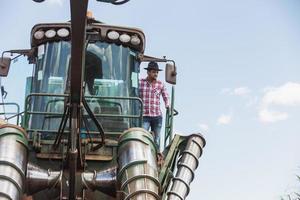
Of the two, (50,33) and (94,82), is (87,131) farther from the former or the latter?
(50,33)

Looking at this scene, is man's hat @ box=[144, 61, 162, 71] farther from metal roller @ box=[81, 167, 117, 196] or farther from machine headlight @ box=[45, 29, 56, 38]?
metal roller @ box=[81, 167, 117, 196]

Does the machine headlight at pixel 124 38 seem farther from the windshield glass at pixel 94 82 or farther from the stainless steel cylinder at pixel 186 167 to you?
the stainless steel cylinder at pixel 186 167

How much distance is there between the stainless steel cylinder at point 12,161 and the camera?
673cm

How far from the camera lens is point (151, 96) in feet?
35.4

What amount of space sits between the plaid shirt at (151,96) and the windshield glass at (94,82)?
648mm

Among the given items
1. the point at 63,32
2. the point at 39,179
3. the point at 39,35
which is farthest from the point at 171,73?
the point at 39,179

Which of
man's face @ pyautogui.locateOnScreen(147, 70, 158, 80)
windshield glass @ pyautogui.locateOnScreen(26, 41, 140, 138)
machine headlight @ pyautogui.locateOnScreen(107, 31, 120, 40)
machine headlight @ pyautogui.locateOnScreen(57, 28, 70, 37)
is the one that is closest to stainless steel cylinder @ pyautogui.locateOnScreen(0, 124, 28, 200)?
windshield glass @ pyautogui.locateOnScreen(26, 41, 140, 138)

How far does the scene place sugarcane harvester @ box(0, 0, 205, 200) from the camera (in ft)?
22.6

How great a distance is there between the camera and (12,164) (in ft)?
22.7

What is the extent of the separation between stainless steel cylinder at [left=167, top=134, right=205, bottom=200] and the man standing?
140 centimetres

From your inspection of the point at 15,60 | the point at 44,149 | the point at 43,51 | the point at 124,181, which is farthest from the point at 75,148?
the point at 15,60

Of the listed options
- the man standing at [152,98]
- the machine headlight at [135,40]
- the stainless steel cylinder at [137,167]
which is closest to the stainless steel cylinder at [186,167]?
the stainless steel cylinder at [137,167]

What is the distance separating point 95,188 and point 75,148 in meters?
0.86

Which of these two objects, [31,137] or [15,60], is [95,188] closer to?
[31,137]
